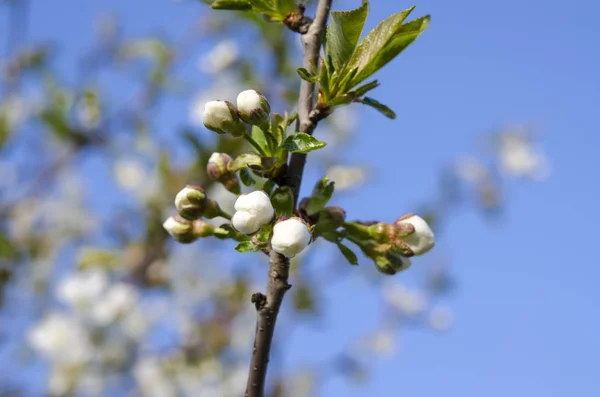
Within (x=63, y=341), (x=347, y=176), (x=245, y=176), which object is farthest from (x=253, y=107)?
(x=347, y=176)

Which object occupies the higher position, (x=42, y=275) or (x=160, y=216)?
(x=160, y=216)

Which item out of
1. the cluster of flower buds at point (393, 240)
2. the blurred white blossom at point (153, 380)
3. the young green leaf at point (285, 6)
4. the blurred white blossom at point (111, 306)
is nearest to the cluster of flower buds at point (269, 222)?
the cluster of flower buds at point (393, 240)

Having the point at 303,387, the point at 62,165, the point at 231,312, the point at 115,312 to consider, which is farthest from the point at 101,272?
the point at 303,387

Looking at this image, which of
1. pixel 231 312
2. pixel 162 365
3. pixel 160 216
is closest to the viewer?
pixel 160 216

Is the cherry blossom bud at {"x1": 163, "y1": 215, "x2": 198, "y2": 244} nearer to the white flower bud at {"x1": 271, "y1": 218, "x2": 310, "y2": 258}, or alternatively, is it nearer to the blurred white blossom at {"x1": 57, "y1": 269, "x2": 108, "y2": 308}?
the white flower bud at {"x1": 271, "y1": 218, "x2": 310, "y2": 258}

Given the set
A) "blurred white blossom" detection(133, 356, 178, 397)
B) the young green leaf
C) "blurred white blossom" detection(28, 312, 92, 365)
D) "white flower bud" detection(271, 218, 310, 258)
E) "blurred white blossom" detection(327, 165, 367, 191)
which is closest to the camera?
"white flower bud" detection(271, 218, 310, 258)

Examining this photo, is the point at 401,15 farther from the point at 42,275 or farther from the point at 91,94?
the point at 42,275

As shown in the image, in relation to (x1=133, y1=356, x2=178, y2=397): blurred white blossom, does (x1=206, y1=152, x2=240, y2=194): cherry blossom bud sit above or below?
above

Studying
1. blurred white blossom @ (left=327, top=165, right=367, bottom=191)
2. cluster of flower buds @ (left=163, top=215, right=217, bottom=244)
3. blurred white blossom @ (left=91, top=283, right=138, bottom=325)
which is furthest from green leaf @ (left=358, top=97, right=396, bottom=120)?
blurred white blossom @ (left=327, top=165, right=367, bottom=191)
